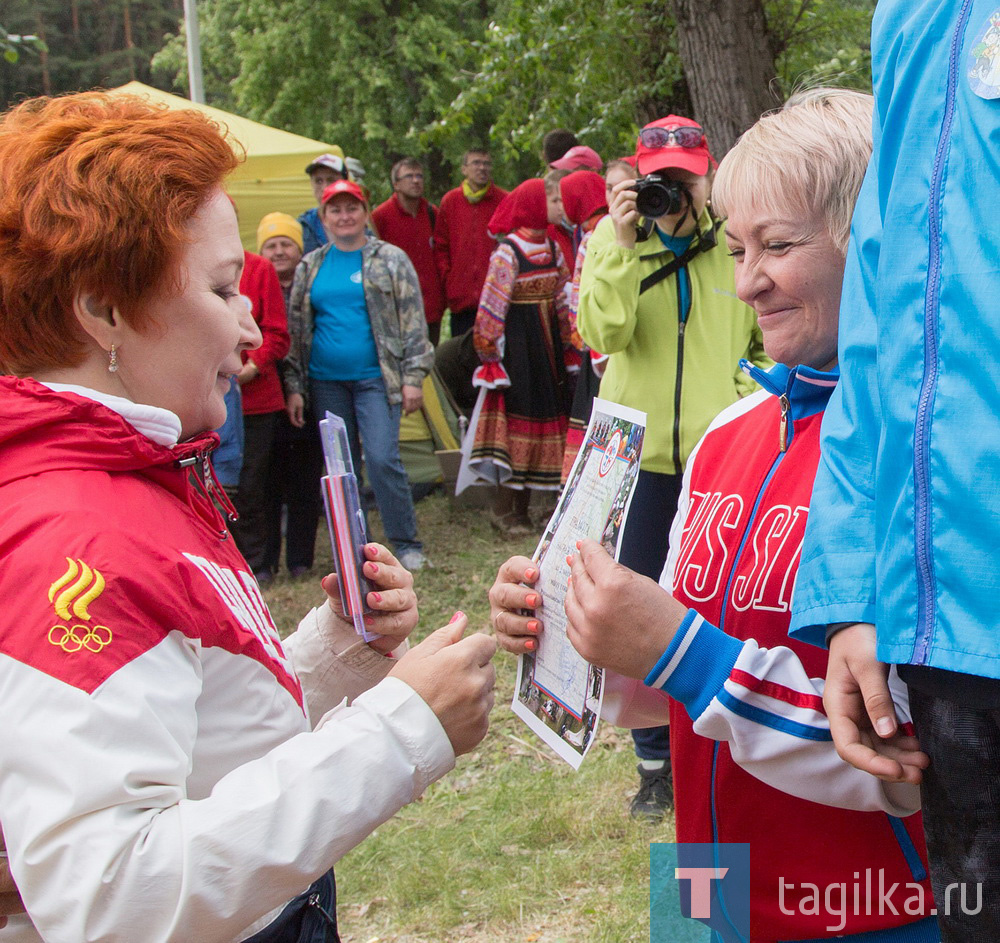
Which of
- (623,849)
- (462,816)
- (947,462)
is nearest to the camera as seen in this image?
(947,462)

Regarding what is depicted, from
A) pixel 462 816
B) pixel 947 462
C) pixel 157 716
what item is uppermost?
pixel 947 462

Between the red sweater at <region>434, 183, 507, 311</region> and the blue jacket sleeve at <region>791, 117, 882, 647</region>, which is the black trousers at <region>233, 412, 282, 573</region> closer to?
the red sweater at <region>434, 183, 507, 311</region>

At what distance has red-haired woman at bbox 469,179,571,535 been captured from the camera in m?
6.38

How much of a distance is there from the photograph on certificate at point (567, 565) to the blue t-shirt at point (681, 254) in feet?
6.85

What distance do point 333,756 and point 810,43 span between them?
329 inches

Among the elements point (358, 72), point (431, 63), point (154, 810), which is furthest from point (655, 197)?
point (358, 72)

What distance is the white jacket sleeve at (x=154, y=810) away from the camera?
105 cm

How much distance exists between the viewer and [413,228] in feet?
27.4

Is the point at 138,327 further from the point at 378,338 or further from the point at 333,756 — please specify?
the point at 378,338

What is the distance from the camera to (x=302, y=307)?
242 inches

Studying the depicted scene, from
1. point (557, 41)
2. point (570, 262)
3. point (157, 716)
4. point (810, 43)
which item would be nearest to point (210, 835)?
point (157, 716)

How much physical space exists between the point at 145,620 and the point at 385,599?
530 millimetres

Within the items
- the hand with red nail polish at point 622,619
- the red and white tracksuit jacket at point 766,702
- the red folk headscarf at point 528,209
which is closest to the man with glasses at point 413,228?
the red folk headscarf at point 528,209

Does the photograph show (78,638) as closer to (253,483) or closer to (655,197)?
(655,197)
